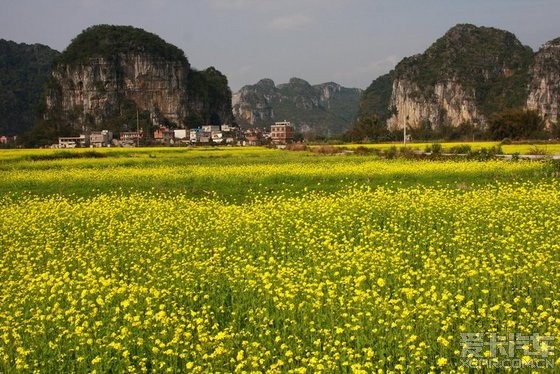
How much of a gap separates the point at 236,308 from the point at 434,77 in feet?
570

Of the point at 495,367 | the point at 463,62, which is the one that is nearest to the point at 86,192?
the point at 495,367

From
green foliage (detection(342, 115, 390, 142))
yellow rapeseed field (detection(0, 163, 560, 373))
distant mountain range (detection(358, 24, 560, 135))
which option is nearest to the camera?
yellow rapeseed field (detection(0, 163, 560, 373))

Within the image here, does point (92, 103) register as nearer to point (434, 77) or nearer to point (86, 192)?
point (434, 77)

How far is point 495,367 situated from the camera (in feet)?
18.0

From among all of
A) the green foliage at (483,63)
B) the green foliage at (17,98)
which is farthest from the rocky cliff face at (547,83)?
the green foliage at (17,98)

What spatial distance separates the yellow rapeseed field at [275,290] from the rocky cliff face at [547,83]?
136m

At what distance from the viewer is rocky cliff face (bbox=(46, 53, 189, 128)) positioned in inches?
6142

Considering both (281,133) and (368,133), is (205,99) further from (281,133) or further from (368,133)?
(368,133)

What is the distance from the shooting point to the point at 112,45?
162000 mm

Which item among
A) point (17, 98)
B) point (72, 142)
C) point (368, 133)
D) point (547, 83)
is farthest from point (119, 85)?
point (547, 83)

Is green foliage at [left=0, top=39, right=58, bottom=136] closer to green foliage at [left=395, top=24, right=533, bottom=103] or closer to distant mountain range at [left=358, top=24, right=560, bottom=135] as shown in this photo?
distant mountain range at [left=358, top=24, right=560, bottom=135]

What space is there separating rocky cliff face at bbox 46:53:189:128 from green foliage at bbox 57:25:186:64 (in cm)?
181

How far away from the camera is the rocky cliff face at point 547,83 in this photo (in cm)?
13550

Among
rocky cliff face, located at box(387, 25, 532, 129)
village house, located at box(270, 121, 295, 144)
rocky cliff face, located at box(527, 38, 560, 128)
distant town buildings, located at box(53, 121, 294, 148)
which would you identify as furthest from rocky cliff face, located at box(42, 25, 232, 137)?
rocky cliff face, located at box(527, 38, 560, 128)
